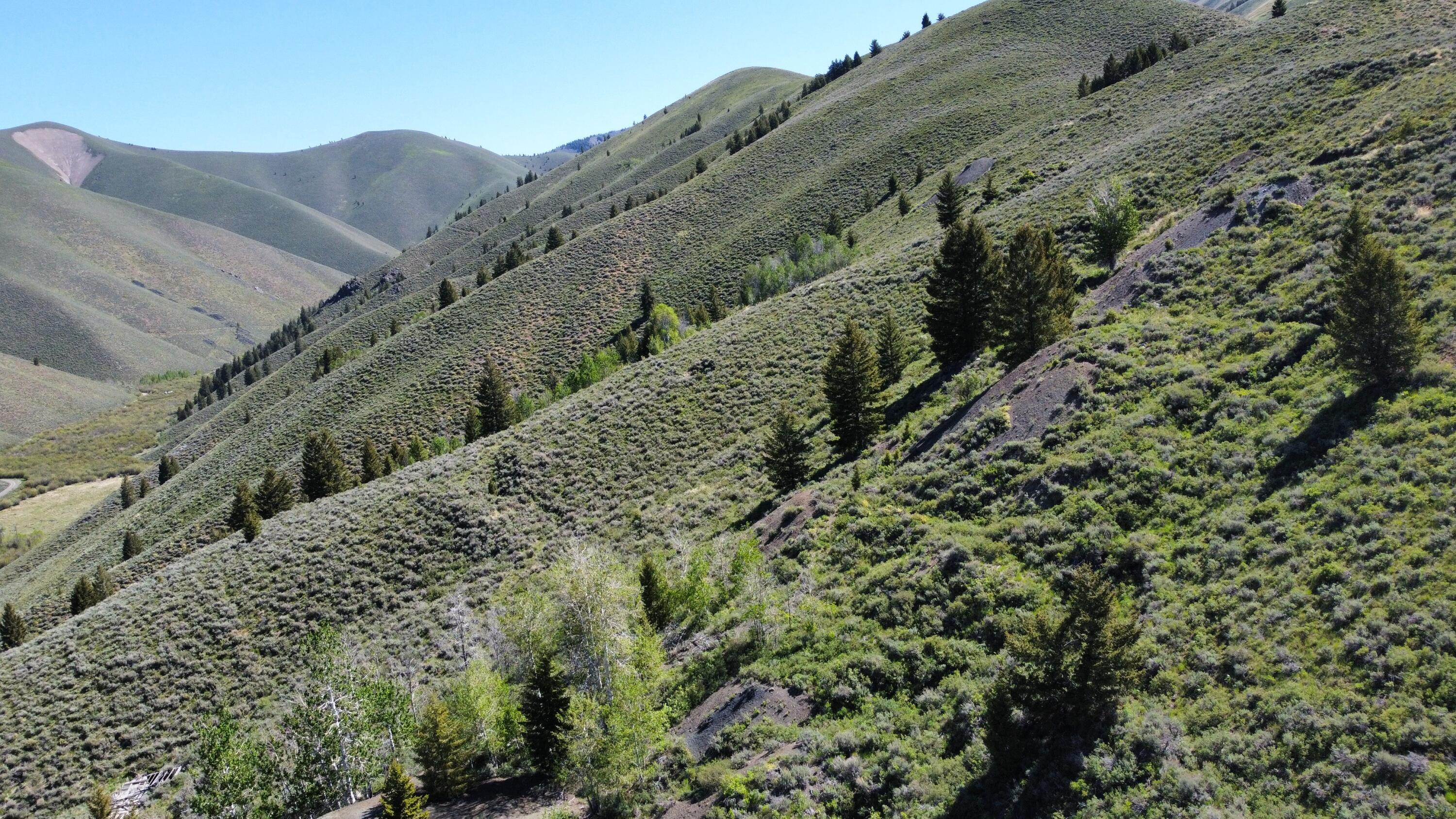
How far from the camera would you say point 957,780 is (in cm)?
1472

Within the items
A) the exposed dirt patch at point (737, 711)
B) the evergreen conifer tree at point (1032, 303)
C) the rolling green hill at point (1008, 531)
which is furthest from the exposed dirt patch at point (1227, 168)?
the exposed dirt patch at point (737, 711)

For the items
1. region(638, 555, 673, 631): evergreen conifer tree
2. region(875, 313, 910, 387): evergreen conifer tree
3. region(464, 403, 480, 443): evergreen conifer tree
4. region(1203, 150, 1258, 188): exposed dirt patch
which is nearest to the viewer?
region(638, 555, 673, 631): evergreen conifer tree

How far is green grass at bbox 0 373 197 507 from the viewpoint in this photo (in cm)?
11612

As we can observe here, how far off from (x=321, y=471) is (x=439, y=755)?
43.2 meters

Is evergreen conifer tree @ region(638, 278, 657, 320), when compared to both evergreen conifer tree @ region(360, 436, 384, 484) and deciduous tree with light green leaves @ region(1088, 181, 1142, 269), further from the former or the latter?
deciduous tree with light green leaves @ region(1088, 181, 1142, 269)

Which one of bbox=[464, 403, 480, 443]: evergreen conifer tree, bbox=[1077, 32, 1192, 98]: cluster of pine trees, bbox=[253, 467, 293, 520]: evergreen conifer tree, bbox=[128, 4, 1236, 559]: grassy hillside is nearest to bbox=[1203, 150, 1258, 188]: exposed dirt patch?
bbox=[1077, 32, 1192, 98]: cluster of pine trees

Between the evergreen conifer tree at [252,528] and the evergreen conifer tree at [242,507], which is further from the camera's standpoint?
the evergreen conifer tree at [242,507]

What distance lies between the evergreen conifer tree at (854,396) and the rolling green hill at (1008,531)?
112cm

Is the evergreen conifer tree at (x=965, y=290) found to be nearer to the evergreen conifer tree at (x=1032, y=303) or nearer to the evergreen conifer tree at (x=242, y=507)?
the evergreen conifer tree at (x=1032, y=303)

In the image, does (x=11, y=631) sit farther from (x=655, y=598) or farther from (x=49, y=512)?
(x=49, y=512)

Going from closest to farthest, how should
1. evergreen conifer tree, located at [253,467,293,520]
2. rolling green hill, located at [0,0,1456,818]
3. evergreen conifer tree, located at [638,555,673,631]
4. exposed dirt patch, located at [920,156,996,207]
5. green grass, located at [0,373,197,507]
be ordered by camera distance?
rolling green hill, located at [0,0,1456,818], evergreen conifer tree, located at [638,555,673,631], evergreen conifer tree, located at [253,467,293,520], exposed dirt patch, located at [920,156,996,207], green grass, located at [0,373,197,507]

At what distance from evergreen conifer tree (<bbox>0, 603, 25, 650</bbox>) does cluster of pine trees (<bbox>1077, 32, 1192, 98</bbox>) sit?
112 m

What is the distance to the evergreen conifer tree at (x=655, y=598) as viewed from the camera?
90.7 ft

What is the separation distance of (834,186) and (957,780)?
8902 centimetres
